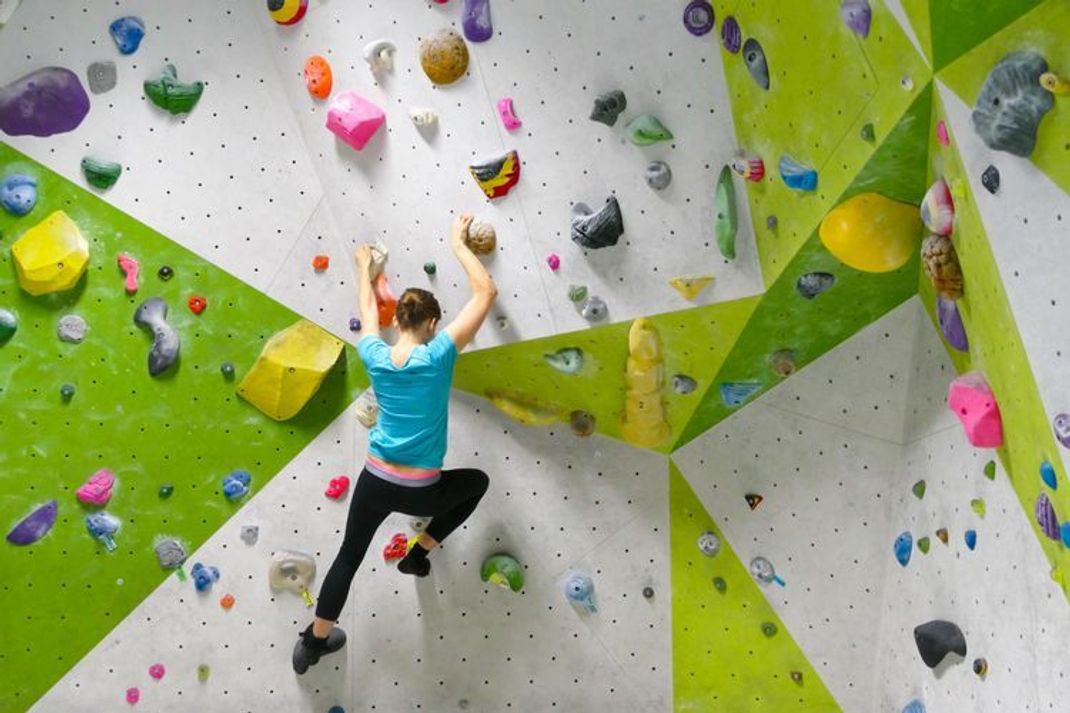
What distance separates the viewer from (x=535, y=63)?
3.55m

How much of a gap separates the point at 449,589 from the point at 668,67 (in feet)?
6.31

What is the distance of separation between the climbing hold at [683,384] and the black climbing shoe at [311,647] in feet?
4.60

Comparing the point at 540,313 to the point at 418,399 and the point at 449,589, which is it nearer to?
the point at 418,399

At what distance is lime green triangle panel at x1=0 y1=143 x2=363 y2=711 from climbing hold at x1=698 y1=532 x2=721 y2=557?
1243 millimetres

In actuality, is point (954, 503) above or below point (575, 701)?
above

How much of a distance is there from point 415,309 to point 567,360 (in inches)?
22.4

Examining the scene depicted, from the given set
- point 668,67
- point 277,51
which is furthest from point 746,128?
point 277,51

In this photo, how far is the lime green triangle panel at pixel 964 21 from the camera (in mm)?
2463

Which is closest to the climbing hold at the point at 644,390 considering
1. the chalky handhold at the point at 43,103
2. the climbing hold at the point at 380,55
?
the climbing hold at the point at 380,55

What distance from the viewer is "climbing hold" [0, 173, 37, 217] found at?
391cm

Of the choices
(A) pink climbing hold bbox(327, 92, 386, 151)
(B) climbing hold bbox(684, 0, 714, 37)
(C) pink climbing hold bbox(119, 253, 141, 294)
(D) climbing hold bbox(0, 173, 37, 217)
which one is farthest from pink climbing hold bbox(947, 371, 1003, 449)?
(D) climbing hold bbox(0, 173, 37, 217)

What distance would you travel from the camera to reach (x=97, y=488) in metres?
4.14

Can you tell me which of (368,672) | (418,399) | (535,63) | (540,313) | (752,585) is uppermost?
(535,63)

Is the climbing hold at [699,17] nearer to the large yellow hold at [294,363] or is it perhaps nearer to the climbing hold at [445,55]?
the climbing hold at [445,55]
